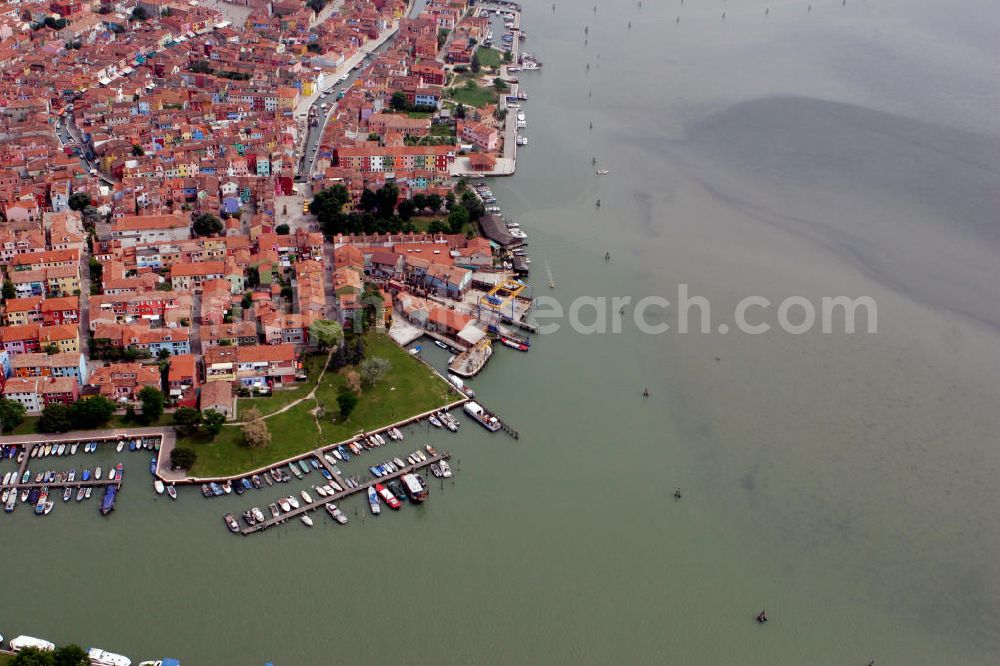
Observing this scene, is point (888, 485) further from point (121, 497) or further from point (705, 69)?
point (705, 69)

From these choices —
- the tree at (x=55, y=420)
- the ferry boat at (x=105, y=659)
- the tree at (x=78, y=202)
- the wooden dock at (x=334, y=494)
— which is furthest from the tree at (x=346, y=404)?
the tree at (x=78, y=202)

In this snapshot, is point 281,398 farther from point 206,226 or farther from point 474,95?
point 474,95

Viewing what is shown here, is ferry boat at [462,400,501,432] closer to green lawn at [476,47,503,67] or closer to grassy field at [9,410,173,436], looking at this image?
grassy field at [9,410,173,436]

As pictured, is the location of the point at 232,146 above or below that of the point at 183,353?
above

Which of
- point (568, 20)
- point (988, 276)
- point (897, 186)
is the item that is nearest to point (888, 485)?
point (988, 276)

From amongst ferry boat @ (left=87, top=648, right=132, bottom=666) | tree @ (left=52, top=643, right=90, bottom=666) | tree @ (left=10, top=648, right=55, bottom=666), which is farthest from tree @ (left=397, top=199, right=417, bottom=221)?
tree @ (left=10, top=648, right=55, bottom=666)

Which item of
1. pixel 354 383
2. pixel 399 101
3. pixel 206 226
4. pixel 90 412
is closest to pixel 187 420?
pixel 90 412
